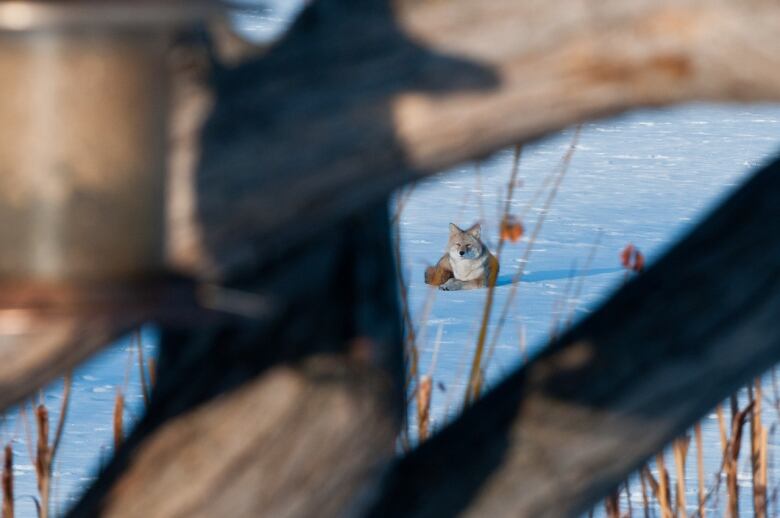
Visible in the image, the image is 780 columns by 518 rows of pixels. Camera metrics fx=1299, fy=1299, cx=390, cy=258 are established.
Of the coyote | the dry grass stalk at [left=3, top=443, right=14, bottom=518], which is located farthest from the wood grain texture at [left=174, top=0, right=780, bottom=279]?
the coyote

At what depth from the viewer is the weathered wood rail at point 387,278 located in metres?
1.29

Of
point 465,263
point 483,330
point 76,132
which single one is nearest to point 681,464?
point 483,330

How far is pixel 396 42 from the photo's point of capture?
4.30 ft

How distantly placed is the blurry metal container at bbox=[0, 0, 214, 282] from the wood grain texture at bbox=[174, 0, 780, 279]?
302mm

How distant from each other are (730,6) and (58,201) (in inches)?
26.7

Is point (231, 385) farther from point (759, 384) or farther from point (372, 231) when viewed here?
point (759, 384)

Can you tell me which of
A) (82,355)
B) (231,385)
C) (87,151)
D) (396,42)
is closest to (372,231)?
(231,385)

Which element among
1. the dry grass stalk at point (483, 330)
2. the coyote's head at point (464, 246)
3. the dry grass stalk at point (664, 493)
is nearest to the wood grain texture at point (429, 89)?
the dry grass stalk at point (483, 330)

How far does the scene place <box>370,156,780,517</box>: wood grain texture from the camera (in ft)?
5.48

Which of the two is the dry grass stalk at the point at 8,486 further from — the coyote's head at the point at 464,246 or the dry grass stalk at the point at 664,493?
the coyote's head at the point at 464,246

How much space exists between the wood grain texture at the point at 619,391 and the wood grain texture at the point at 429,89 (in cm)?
43

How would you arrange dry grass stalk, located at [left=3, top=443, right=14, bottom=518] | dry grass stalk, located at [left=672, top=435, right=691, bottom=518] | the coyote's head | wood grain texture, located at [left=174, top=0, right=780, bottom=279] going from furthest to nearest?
the coyote's head < dry grass stalk, located at [left=672, top=435, right=691, bottom=518] < dry grass stalk, located at [left=3, top=443, right=14, bottom=518] < wood grain texture, located at [left=174, top=0, right=780, bottom=279]

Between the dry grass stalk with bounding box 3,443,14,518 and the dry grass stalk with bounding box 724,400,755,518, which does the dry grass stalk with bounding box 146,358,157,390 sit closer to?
the dry grass stalk with bounding box 3,443,14,518

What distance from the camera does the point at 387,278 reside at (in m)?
1.67
